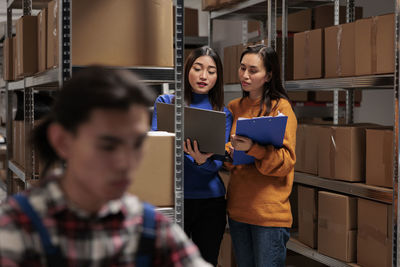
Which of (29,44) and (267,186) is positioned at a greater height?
(29,44)

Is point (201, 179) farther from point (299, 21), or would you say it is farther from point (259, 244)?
point (299, 21)

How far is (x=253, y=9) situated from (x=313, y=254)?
5.83 ft

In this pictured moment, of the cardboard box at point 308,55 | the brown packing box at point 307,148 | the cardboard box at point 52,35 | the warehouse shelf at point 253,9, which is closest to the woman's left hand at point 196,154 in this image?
the cardboard box at point 52,35

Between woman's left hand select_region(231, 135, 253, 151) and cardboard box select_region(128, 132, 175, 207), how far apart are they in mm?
361

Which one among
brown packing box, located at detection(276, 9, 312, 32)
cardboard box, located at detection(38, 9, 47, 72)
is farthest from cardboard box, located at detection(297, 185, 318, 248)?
cardboard box, located at detection(38, 9, 47, 72)

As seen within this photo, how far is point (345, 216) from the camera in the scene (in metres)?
2.85

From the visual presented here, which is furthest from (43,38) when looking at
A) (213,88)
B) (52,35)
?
(213,88)

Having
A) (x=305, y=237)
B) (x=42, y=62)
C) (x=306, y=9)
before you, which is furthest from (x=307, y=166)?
(x=42, y=62)

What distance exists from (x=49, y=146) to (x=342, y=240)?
2.25 m

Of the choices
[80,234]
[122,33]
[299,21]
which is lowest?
[80,234]

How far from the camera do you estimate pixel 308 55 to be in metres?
3.25

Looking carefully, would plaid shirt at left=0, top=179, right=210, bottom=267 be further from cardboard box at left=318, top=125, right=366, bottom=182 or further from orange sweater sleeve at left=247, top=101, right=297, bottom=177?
cardboard box at left=318, top=125, right=366, bottom=182

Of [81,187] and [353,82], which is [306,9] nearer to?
[353,82]

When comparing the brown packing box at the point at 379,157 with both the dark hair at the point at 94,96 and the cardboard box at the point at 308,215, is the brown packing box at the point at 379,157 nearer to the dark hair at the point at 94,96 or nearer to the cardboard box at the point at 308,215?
the cardboard box at the point at 308,215
